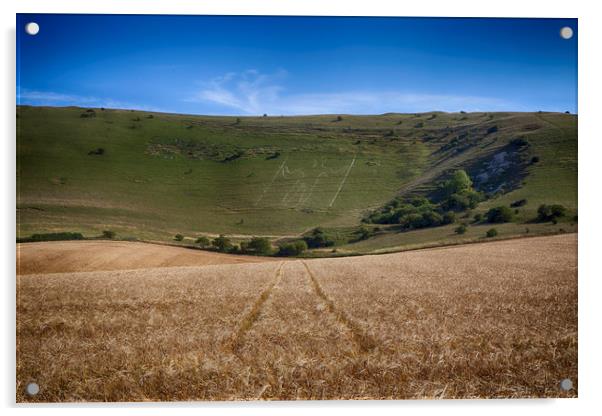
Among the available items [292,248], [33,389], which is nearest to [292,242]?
[292,248]

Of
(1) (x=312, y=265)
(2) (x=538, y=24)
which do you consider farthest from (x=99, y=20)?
(2) (x=538, y=24)

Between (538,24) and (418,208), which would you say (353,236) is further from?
(538,24)

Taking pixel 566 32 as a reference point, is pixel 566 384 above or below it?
below

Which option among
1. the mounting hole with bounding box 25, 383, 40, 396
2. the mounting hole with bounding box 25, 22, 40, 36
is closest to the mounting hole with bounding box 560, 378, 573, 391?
the mounting hole with bounding box 25, 383, 40, 396

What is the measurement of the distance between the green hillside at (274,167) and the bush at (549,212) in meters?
0.10

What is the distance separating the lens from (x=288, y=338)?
5273 millimetres

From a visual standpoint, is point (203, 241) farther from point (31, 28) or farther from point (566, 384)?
point (566, 384)

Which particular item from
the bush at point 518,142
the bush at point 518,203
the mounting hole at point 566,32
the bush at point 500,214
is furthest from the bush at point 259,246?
the mounting hole at point 566,32

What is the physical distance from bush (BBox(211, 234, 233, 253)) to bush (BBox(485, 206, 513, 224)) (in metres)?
4.55

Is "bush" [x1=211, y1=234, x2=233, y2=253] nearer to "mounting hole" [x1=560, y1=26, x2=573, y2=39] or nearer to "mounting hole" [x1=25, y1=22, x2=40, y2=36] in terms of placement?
"mounting hole" [x1=25, y1=22, x2=40, y2=36]

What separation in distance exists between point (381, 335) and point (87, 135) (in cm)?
583

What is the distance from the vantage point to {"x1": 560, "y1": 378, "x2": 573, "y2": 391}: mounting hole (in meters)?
5.13

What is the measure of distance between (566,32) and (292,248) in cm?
503

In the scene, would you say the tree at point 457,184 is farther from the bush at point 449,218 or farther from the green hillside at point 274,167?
the bush at point 449,218
